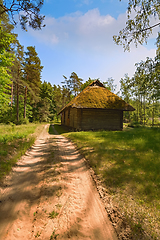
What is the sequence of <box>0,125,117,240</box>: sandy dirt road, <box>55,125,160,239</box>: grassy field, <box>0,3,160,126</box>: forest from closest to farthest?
1. <box>0,125,117,240</box>: sandy dirt road
2. <box>55,125,160,239</box>: grassy field
3. <box>0,3,160,126</box>: forest

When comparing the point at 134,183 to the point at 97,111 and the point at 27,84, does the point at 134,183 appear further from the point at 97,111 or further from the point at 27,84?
the point at 27,84

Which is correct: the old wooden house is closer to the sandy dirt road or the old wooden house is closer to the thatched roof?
the thatched roof

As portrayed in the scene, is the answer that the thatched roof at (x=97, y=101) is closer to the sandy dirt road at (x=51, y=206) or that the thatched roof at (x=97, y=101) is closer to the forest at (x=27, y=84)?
the forest at (x=27, y=84)

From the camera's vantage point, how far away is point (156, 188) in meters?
3.44

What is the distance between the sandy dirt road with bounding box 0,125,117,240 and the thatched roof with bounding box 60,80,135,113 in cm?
1080

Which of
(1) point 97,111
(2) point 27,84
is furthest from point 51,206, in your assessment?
(2) point 27,84

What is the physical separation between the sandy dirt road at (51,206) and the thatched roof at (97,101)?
10.8 meters

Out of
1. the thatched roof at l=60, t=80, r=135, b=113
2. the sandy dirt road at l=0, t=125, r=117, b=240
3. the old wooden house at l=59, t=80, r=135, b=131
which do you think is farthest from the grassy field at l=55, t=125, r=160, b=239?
the thatched roof at l=60, t=80, r=135, b=113

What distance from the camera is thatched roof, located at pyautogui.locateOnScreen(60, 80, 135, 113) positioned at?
49.6 ft

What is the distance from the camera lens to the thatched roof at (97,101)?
15.1m

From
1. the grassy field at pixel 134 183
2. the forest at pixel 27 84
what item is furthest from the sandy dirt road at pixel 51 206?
the forest at pixel 27 84

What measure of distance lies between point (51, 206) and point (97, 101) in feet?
46.9

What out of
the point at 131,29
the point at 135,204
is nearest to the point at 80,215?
the point at 135,204

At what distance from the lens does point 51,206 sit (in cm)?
281
